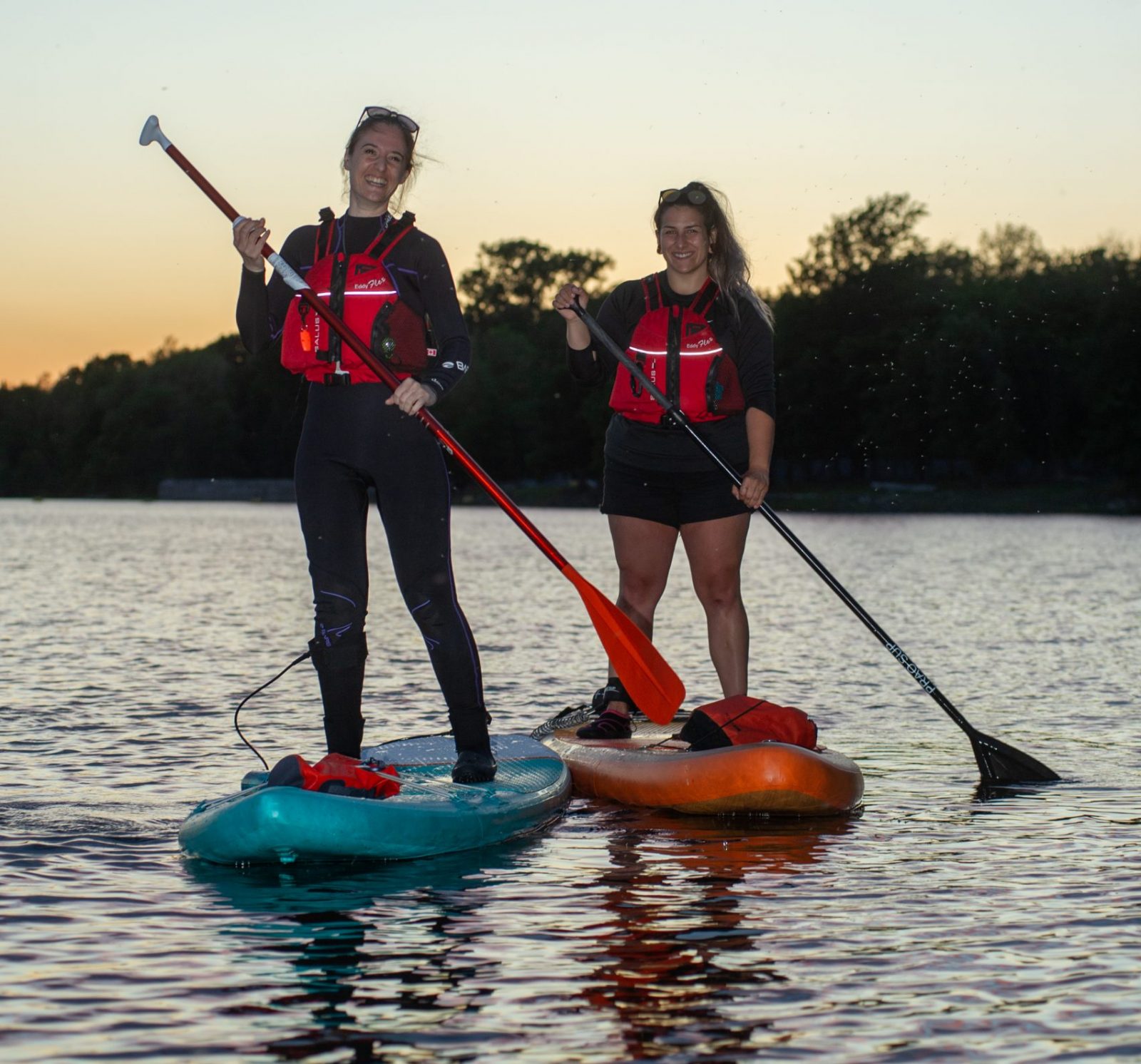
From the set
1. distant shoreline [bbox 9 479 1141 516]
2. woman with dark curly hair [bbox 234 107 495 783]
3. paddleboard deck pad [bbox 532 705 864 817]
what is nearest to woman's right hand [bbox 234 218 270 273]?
woman with dark curly hair [bbox 234 107 495 783]

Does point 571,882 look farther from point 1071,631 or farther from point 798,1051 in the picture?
point 1071,631

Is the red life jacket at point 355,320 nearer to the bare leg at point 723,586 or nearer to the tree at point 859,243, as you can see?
the bare leg at point 723,586

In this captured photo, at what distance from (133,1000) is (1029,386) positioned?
73.8m

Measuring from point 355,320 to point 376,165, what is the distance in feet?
1.63

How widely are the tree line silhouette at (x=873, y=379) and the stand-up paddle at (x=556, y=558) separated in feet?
173

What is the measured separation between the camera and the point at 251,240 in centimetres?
534

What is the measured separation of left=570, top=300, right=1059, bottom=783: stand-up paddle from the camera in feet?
21.5

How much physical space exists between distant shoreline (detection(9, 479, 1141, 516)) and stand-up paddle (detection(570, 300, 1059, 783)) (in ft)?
196

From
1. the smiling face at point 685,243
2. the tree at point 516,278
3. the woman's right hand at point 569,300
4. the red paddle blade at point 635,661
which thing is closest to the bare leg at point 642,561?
the red paddle blade at point 635,661

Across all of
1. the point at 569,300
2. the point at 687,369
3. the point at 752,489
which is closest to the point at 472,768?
the point at 752,489

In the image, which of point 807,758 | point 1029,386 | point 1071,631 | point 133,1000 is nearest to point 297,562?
point 1071,631

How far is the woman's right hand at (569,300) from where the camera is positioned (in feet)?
22.0

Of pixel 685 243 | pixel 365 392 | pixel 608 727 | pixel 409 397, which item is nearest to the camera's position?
pixel 409 397

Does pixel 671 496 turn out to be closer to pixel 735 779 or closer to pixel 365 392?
pixel 735 779
